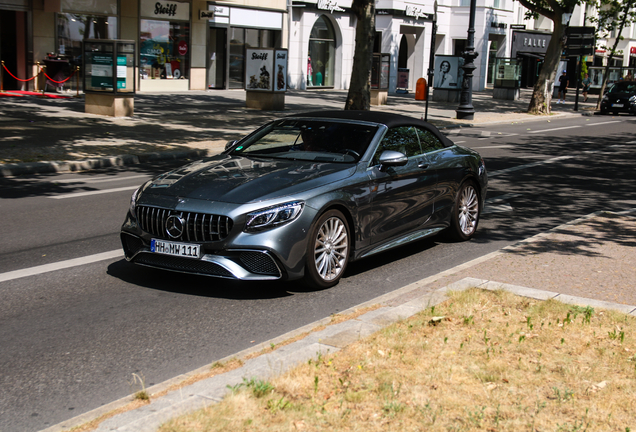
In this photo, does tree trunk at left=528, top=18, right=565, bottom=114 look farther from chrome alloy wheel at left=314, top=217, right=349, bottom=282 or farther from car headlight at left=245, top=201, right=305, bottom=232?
car headlight at left=245, top=201, right=305, bottom=232

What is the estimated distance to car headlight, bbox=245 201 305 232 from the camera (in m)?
5.91

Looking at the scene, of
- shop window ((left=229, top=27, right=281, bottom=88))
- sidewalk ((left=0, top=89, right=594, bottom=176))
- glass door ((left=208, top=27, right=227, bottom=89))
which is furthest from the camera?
shop window ((left=229, top=27, right=281, bottom=88))

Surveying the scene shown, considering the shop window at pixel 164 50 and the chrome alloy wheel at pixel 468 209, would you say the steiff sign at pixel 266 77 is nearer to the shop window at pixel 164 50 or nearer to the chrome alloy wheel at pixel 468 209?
the shop window at pixel 164 50

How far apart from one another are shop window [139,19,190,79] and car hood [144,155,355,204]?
25.1 meters

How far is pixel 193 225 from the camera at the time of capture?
596cm

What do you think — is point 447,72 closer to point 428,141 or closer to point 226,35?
point 226,35

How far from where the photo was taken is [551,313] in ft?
18.0

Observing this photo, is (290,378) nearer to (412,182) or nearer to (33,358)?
(33,358)

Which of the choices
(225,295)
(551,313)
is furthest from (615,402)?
(225,295)

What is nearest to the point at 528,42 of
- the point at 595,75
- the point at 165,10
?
the point at 595,75

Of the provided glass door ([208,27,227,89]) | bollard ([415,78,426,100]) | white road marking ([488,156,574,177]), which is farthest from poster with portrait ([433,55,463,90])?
white road marking ([488,156,574,177])

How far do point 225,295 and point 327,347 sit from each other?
1857 millimetres

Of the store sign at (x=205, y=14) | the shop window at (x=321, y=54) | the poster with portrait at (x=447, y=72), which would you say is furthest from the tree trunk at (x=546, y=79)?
the store sign at (x=205, y=14)

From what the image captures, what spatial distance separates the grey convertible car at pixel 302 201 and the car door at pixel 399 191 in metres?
0.01
